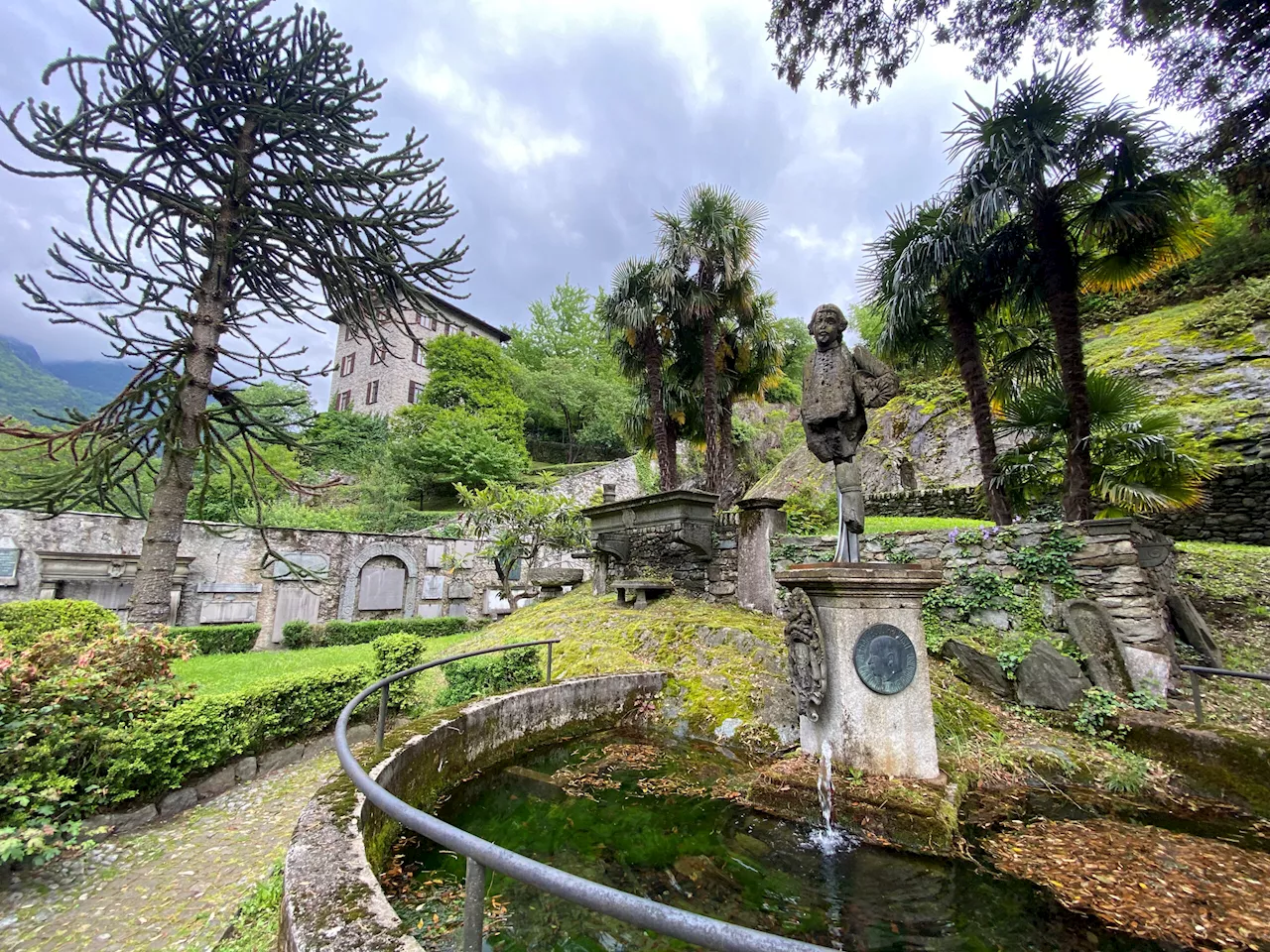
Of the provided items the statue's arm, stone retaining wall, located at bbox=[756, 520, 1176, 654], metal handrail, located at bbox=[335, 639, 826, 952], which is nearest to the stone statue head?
the statue's arm

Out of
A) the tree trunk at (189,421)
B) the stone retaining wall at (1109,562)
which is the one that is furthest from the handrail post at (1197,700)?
the tree trunk at (189,421)

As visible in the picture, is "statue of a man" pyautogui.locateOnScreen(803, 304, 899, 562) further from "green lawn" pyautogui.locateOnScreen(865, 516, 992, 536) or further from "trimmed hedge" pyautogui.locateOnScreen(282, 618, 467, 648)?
"trimmed hedge" pyautogui.locateOnScreen(282, 618, 467, 648)

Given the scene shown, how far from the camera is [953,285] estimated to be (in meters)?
8.44

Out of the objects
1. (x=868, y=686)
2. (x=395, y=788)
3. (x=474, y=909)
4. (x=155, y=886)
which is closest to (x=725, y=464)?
(x=868, y=686)

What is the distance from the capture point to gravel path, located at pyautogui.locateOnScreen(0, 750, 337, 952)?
2.65m

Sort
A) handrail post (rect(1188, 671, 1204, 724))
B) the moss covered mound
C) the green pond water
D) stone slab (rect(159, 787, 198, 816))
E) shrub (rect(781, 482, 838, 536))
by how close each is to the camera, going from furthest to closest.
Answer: shrub (rect(781, 482, 838, 536)) → the moss covered mound → handrail post (rect(1188, 671, 1204, 724)) → stone slab (rect(159, 787, 198, 816)) → the green pond water

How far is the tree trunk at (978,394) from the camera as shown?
8.14 m

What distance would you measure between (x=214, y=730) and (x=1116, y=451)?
11018mm

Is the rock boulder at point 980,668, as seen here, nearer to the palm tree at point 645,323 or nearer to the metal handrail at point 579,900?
the metal handrail at point 579,900

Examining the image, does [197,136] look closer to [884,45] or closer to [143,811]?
[143,811]

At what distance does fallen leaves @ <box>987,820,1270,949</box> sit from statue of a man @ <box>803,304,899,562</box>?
2142mm

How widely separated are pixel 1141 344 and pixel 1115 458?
10688 millimetres

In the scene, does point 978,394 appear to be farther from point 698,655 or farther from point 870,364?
point 698,655

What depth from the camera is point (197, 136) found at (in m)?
6.19
